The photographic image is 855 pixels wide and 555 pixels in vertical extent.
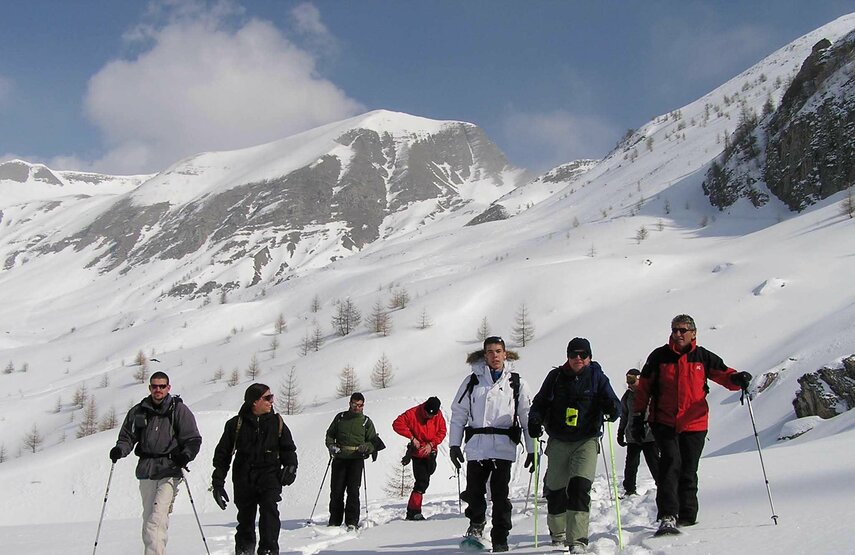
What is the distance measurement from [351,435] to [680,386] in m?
5.40

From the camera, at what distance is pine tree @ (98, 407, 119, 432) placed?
5380 centimetres

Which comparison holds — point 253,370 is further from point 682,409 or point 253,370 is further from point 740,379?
point 740,379

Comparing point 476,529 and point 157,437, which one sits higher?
point 157,437

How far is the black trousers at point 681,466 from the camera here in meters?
6.37

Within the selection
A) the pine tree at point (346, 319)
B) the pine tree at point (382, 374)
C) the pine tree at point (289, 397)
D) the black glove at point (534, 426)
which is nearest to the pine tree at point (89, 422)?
the pine tree at point (289, 397)

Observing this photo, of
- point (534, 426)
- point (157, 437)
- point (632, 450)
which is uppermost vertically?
point (157, 437)

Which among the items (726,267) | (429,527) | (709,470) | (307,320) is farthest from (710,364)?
(307,320)

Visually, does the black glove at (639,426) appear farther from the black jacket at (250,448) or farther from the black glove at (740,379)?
the black jacket at (250,448)

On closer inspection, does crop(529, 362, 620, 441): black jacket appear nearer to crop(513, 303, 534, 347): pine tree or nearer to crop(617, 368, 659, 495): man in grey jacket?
crop(617, 368, 659, 495): man in grey jacket

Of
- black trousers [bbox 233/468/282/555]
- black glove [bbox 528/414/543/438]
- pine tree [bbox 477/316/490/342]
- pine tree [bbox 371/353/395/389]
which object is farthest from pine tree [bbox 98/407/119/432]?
black glove [bbox 528/414/543/438]

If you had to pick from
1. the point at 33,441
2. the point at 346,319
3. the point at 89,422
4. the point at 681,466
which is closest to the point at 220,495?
the point at 681,466

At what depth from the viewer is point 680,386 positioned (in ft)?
21.1

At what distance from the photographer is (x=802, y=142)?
192 ft

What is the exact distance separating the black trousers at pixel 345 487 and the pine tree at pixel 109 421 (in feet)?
162
